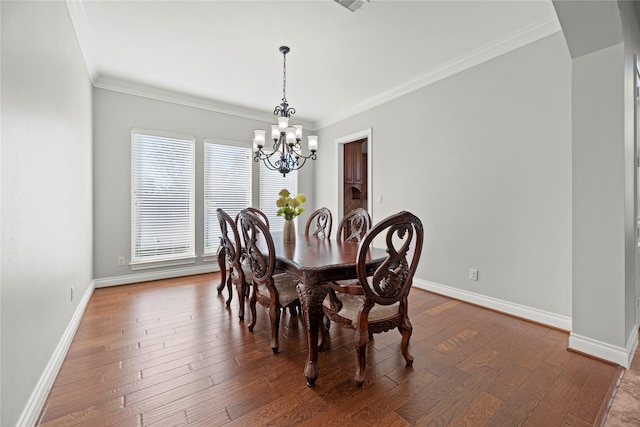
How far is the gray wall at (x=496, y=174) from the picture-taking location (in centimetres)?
260

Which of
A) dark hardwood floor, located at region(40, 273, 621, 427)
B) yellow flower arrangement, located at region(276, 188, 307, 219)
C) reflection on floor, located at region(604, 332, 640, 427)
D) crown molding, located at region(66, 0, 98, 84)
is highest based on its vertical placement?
crown molding, located at region(66, 0, 98, 84)

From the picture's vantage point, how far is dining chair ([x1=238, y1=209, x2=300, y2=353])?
213 cm

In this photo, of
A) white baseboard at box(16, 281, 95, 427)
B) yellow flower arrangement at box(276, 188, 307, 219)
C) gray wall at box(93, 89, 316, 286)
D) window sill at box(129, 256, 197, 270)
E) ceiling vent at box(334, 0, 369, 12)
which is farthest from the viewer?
window sill at box(129, 256, 197, 270)

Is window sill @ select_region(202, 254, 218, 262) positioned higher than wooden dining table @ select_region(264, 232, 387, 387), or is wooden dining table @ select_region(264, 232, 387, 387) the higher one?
wooden dining table @ select_region(264, 232, 387, 387)

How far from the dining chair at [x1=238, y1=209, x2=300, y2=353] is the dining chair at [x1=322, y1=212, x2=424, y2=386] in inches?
17.7

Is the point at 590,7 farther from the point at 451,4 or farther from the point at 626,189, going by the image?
the point at 626,189

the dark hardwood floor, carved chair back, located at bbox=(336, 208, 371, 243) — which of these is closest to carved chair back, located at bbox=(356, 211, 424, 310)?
the dark hardwood floor

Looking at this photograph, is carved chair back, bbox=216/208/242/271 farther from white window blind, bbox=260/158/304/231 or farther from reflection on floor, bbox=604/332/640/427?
reflection on floor, bbox=604/332/640/427

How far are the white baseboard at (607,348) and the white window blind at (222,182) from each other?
14.3 ft

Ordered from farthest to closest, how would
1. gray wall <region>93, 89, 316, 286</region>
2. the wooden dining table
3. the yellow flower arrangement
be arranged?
gray wall <region>93, 89, 316, 286</region>
the yellow flower arrangement
the wooden dining table

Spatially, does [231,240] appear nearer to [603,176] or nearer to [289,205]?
[289,205]

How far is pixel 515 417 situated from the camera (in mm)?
1503

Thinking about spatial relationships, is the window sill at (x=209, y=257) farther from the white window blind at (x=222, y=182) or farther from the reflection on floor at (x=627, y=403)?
the reflection on floor at (x=627, y=403)

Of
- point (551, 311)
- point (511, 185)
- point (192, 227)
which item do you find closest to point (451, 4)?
point (511, 185)
